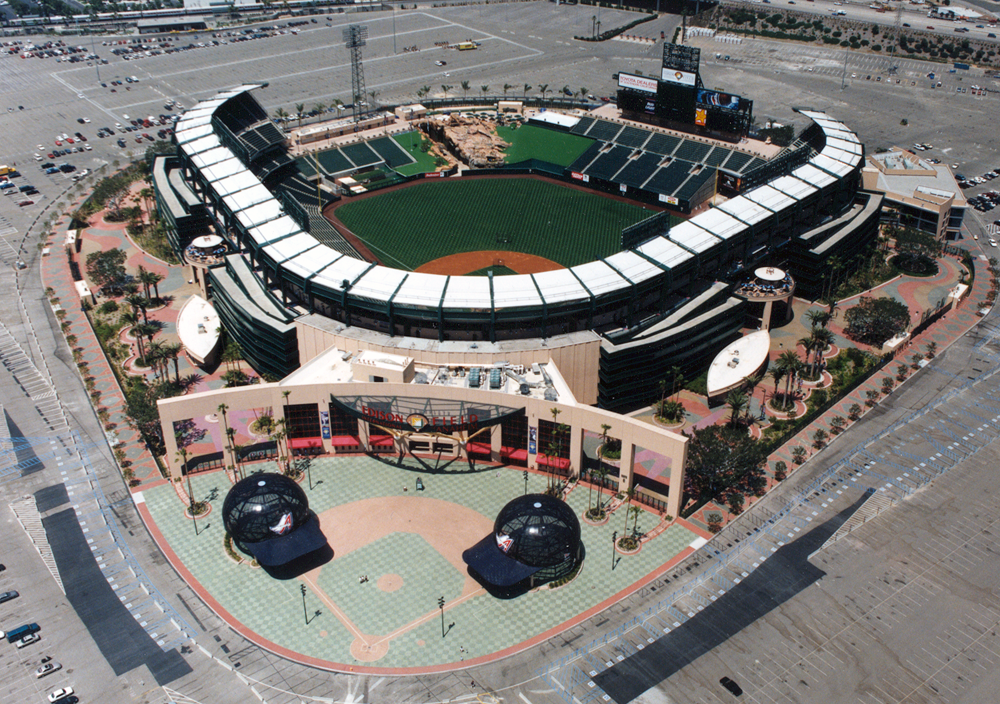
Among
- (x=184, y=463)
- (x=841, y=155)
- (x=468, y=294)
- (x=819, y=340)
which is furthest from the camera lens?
(x=841, y=155)

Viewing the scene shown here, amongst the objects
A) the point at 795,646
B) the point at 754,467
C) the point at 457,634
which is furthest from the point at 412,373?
the point at 795,646

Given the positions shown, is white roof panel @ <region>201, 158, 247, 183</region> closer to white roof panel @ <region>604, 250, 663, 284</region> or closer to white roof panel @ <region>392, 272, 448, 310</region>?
white roof panel @ <region>392, 272, 448, 310</region>

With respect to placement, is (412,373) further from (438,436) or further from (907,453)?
(907,453)

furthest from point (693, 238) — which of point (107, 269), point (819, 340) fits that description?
point (107, 269)

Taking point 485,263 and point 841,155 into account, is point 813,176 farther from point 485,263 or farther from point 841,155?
point 485,263

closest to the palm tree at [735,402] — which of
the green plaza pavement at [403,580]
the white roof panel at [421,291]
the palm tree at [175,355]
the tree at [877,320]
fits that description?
the green plaza pavement at [403,580]

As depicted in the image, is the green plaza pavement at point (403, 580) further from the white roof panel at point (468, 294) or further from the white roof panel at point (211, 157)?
the white roof panel at point (211, 157)
